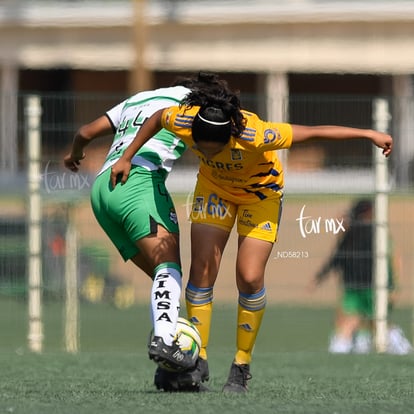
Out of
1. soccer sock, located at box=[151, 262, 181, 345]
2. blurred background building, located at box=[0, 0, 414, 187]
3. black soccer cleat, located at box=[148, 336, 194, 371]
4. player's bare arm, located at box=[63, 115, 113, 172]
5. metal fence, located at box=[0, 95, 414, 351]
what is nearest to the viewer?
black soccer cleat, located at box=[148, 336, 194, 371]

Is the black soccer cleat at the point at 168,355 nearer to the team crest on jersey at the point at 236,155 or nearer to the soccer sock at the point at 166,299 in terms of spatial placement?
the soccer sock at the point at 166,299

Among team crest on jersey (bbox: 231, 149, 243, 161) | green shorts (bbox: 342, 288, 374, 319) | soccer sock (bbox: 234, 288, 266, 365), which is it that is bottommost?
soccer sock (bbox: 234, 288, 266, 365)

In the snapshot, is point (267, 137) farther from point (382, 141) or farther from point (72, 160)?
point (72, 160)

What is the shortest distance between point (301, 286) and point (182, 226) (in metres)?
1.42

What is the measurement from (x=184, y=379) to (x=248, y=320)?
58 cm

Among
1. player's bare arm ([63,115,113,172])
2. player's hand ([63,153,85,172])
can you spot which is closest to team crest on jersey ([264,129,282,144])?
player's bare arm ([63,115,113,172])

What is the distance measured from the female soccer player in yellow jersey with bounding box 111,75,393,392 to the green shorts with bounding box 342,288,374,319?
171 inches

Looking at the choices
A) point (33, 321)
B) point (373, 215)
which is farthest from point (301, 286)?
point (33, 321)

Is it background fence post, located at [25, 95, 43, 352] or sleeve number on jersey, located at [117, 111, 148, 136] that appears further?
background fence post, located at [25, 95, 43, 352]

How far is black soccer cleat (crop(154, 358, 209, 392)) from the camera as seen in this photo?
7.75 metres

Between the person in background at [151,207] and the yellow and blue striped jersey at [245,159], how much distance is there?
12.0 inches

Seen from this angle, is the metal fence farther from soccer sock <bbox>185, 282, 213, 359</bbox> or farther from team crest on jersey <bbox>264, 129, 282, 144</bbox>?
team crest on jersey <bbox>264, 129, 282, 144</bbox>

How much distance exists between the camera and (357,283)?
40.7 feet

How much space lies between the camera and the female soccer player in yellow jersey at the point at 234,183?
7.46 meters
